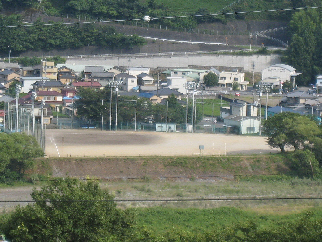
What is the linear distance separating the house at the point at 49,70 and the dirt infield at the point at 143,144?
6158mm

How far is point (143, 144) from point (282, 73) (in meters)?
9.81

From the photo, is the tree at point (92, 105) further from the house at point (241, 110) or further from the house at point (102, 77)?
the house at point (102, 77)

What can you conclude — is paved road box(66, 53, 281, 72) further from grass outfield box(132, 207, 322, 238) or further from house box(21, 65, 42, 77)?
grass outfield box(132, 207, 322, 238)

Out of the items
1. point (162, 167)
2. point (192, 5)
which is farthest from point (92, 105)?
point (192, 5)

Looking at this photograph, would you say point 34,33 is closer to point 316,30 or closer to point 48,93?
point 48,93

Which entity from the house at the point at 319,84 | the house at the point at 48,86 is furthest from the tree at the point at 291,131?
the house at the point at 319,84

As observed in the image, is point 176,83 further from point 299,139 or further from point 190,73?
point 299,139

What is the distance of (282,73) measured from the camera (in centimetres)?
1938

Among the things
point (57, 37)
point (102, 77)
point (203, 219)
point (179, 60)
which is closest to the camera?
point (203, 219)

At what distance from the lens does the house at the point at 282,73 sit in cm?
1927

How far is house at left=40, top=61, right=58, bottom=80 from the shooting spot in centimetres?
1792

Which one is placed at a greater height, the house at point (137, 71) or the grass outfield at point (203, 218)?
the house at point (137, 71)

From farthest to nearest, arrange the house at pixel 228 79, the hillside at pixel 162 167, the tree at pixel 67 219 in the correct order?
the house at pixel 228 79
the hillside at pixel 162 167
the tree at pixel 67 219

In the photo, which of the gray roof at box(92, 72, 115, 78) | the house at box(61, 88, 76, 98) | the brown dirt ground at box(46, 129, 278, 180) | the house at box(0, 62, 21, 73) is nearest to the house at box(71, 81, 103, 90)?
the house at box(61, 88, 76, 98)
